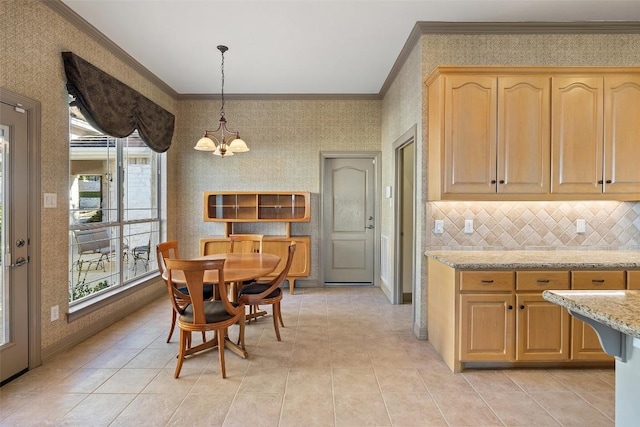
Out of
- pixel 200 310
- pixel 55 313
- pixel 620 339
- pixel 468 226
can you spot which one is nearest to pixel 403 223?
pixel 468 226

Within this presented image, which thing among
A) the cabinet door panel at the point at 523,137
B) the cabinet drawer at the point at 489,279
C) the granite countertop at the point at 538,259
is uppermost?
the cabinet door panel at the point at 523,137

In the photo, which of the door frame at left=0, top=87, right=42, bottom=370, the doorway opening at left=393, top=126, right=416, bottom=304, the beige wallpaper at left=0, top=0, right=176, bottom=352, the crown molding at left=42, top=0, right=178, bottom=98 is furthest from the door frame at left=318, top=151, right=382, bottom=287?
the door frame at left=0, top=87, right=42, bottom=370

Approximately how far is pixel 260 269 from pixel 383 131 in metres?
3.17

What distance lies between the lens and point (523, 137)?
2891 mm

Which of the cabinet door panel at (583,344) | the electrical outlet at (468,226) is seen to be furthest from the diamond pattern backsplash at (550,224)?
the cabinet door panel at (583,344)

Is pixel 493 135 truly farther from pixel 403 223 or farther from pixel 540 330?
pixel 403 223

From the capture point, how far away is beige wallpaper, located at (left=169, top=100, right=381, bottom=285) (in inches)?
209

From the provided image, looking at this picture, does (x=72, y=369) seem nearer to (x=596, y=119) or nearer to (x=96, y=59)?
(x=96, y=59)

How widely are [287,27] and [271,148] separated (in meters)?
2.24

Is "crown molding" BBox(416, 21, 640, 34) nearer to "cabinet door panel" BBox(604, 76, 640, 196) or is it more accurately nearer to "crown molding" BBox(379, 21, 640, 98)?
"crown molding" BBox(379, 21, 640, 98)

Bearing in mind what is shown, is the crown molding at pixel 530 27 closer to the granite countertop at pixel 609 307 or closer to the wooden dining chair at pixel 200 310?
the granite countertop at pixel 609 307

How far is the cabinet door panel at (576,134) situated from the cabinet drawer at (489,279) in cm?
91

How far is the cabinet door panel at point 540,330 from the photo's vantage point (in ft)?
8.57

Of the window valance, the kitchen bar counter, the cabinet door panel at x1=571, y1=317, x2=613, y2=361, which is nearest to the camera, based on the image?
the kitchen bar counter
